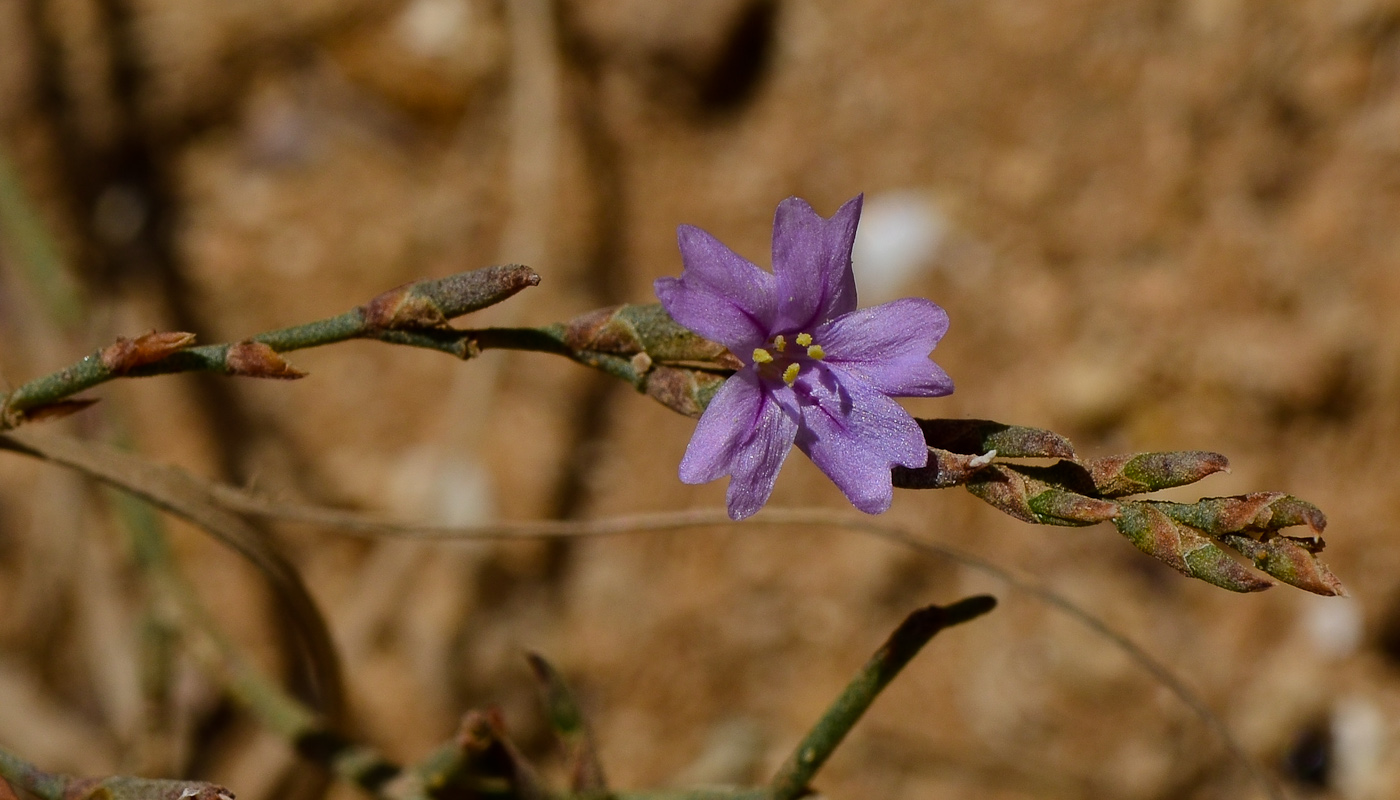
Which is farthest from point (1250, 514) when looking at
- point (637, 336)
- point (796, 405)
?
point (637, 336)

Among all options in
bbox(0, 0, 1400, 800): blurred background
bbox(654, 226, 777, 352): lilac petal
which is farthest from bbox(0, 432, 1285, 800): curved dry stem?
bbox(0, 0, 1400, 800): blurred background

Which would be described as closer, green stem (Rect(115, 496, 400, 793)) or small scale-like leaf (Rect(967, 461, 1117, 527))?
small scale-like leaf (Rect(967, 461, 1117, 527))

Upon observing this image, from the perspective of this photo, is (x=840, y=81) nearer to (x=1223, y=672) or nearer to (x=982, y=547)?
(x=982, y=547)

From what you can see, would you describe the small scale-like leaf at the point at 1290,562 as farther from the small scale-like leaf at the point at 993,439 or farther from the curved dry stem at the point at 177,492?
the curved dry stem at the point at 177,492

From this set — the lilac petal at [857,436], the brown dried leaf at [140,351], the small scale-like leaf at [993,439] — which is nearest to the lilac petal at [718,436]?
the lilac petal at [857,436]

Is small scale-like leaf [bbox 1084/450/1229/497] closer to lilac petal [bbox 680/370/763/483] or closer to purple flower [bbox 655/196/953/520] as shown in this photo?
purple flower [bbox 655/196/953/520]

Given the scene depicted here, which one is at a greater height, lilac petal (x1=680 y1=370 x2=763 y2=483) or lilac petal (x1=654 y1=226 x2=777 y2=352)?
lilac petal (x1=654 y1=226 x2=777 y2=352)

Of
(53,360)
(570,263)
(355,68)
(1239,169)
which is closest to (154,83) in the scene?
(355,68)
